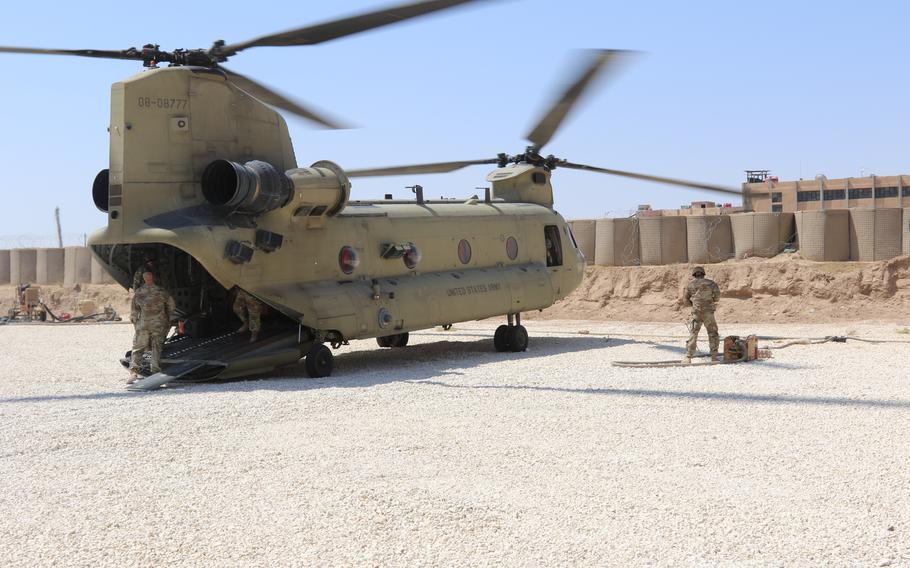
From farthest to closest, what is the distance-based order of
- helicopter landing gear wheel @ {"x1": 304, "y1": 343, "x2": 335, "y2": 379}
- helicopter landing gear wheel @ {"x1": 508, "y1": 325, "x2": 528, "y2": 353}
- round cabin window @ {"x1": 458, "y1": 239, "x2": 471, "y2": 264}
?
helicopter landing gear wheel @ {"x1": 508, "y1": 325, "x2": 528, "y2": 353}
round cabin window @ {"x1": 458, "y1": 239, "x2": 471, "y2": 264}
helicopter landing gear wheel @ {"x1": 304, "y1": 343, "x2": 335, "y2": 379}

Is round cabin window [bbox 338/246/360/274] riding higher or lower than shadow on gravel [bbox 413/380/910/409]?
higher

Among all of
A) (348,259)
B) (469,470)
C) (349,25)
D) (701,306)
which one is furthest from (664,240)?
(469,470)

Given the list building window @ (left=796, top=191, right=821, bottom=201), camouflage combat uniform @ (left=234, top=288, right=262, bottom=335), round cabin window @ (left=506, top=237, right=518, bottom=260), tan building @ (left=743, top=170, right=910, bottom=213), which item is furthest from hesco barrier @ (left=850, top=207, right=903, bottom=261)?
building window @ (left=796, top=191, right=821, bottom=201)

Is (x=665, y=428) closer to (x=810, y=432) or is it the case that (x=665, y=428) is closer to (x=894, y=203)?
(x=810, y=432)

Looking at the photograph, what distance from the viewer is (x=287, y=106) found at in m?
12.9

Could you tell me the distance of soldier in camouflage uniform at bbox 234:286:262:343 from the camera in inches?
503

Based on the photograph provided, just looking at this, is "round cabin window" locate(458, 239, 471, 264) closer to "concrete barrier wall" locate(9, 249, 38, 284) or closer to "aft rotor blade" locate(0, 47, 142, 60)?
"aft rotor blade" locate(0, 47, 142, 60)

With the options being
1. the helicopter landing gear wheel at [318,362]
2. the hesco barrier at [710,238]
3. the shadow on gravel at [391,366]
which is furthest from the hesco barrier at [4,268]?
the helicopter landing gear wheel at [318,362]

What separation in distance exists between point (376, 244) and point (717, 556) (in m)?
9.61

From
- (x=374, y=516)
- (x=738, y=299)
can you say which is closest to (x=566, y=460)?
(x=374, y=516)

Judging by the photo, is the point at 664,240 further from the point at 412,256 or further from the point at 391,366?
the point at 391,366

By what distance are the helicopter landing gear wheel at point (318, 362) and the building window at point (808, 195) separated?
195ft

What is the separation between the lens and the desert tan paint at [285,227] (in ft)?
39.2

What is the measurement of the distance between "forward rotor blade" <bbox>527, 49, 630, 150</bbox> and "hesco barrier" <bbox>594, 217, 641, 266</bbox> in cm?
775
